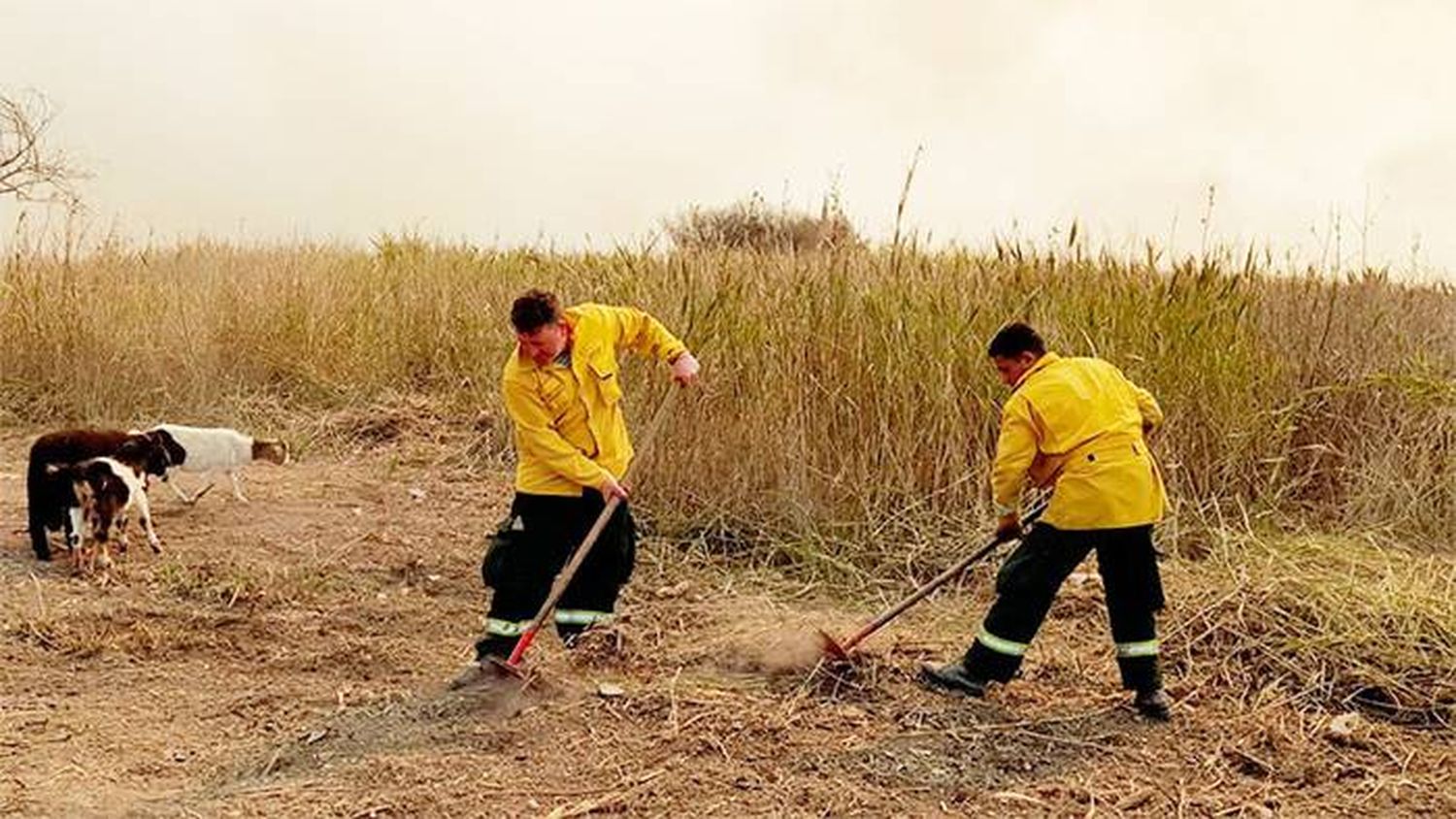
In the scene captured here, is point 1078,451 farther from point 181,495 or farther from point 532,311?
point 181,495

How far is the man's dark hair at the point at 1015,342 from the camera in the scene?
13.9 feet

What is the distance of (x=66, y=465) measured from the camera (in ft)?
20.1

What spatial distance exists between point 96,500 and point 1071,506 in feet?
13.7

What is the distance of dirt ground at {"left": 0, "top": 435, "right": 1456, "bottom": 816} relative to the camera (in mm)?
3650

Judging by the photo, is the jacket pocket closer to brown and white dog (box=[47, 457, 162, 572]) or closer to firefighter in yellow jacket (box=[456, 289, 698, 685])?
firefighter in yellow jacket (box=[456, 289, 698, 685])

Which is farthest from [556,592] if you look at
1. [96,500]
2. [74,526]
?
[74,526]

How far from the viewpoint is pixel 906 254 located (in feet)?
23.1

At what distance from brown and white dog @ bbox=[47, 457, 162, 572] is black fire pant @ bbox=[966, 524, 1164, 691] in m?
3.88

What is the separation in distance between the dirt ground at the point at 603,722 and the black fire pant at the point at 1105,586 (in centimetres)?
18

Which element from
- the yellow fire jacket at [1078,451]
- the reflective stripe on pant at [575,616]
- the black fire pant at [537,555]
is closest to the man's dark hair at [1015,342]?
the yellow fire jacket at [1078,451]

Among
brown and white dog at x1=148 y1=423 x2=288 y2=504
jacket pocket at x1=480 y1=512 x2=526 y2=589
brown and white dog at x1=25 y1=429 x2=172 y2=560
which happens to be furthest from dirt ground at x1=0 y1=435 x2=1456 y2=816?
brown and white dog at x1=148 y1=423 x2=288 y2=504

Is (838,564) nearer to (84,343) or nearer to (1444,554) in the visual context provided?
(1444,554)

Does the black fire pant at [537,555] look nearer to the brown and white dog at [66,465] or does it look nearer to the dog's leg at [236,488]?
the brown and white dog at [66,465]

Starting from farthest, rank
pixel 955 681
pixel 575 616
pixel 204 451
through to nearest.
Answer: pixel 204 451 < pixel 575 616 < pixel 955 681
